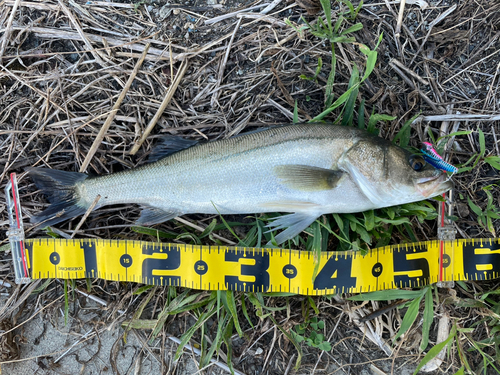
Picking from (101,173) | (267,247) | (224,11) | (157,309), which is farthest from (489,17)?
(157,309)

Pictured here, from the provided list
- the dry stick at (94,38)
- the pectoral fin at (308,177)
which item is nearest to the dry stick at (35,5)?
the dry stick at (94,38)

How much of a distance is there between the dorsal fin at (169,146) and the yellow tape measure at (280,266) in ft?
2.87

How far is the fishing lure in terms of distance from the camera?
305cm

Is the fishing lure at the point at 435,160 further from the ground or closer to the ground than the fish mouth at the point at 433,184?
further from the ground

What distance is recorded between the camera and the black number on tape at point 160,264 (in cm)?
332

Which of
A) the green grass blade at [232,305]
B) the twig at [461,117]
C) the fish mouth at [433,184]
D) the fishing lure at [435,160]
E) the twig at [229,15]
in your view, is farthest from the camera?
the twig at [229,15]

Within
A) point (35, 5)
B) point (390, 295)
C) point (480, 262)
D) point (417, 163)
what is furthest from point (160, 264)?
point (480, 262)

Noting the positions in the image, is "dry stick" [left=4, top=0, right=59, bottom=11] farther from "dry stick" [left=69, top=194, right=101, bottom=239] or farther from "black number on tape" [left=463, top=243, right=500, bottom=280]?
"black number on tape" [left=463, top=243, right=500, bottom=280]

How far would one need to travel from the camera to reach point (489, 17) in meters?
3.52

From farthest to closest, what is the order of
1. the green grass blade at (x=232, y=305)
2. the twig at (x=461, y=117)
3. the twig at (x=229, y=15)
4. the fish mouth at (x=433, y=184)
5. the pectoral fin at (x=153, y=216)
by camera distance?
the twig at (x=229, y=15), the twig at (x=461, y=117), the pectoral fin at (x=153, y=216), the green grass blade at (x=232, y=305), the fish mouth at (x=433, y=184)

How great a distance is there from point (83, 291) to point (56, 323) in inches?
17.8

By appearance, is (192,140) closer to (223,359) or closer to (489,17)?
(223,359)

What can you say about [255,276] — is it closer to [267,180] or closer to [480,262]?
[267,180]

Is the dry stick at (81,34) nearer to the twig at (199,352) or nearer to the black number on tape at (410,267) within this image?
the twig at (199,352)
